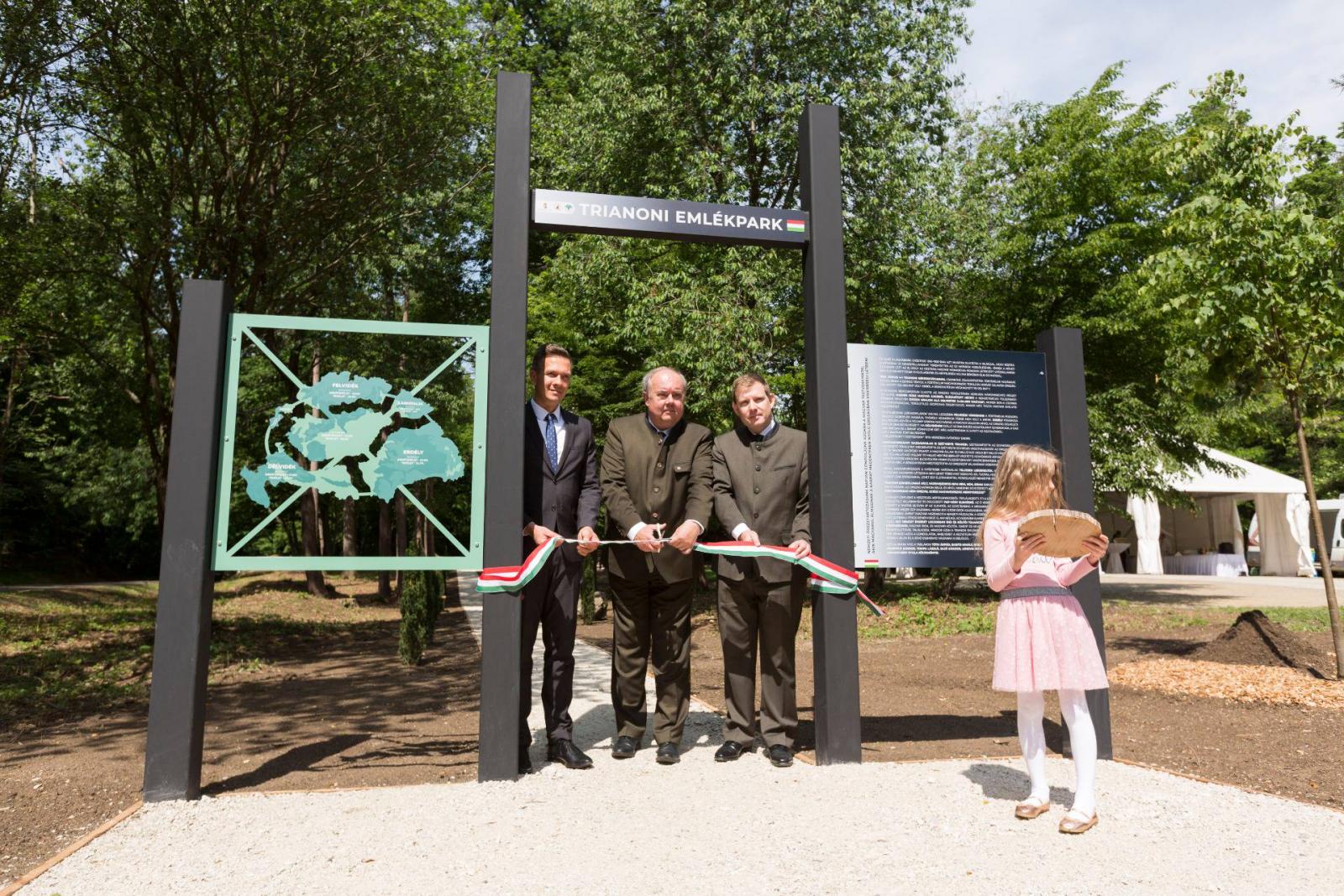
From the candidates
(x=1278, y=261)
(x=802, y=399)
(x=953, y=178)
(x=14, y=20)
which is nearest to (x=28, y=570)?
(x=14, y=20)

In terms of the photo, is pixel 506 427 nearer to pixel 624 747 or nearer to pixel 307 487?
pixel 307 487

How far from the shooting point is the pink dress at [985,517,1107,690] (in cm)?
364

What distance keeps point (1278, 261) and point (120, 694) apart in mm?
11673

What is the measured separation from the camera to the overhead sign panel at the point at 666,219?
15.7 ft

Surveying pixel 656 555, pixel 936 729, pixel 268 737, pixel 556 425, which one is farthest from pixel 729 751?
pixel 268 737

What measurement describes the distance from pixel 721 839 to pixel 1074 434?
3.32 metres

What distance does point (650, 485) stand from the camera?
15.9ft

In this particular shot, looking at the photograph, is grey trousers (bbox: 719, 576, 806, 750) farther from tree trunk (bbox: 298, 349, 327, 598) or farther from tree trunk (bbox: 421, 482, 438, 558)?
tree trunk (bbox: 298, 349, 327, 598)

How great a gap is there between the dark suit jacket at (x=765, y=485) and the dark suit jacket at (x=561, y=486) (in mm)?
768

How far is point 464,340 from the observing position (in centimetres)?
489

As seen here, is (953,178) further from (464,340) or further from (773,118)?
(464,340)

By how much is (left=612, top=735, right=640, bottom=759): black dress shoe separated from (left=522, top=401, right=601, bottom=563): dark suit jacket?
1059mm

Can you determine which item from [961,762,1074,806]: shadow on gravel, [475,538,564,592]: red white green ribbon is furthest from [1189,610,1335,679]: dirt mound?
[475,538,564,592]: red white green ribbon

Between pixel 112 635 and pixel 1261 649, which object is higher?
pixel 1261 649
